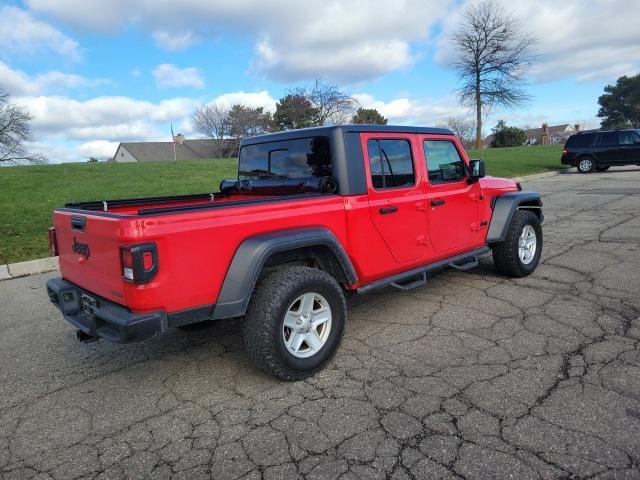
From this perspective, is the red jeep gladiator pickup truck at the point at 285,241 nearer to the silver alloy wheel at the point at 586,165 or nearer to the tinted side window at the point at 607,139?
the silver alloy wheel at the point at 586,165

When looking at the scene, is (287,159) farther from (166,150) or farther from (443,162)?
(166,150)

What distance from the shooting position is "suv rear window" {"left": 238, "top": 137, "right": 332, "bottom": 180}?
383 cm

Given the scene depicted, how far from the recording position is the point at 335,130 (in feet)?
12.1

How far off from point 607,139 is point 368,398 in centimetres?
2038

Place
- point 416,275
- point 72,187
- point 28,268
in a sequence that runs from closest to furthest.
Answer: point 416,275 → point 28,268 → point 72,187

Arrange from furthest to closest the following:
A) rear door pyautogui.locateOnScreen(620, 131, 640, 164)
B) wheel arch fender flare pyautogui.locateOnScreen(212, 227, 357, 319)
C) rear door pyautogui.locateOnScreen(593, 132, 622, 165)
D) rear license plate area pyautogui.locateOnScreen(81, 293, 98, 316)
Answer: rear door pyautogui.locateOnScreen(593, 132, 622, 165)
rear door pyautogui.locateOnScreen(620, 131, 640, 164)
rear license plate area pyautogui.locateOnScreen(81, 293, 98, 316)
wheel arch fender flare pyautogui.locateOnScreen(212, 227, 357, 319)

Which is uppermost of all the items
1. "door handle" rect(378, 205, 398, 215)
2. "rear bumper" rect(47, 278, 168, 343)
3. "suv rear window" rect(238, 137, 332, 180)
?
"suv rear window" rect(238, 137, 332, 180)

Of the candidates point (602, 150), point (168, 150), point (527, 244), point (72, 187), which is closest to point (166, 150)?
point (168, 150)

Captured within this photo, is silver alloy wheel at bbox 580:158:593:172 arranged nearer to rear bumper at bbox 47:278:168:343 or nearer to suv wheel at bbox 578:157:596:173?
suv wheel at bbox 578:157:596:173

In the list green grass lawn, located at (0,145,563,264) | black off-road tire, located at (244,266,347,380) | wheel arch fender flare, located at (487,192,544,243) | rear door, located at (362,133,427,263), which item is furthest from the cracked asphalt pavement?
green grass lawn, located at (0,145,563,264)

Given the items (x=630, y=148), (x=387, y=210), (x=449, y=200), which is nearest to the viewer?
(x=387, y=210)

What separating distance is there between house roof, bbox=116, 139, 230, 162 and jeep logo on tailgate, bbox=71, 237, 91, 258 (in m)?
67.4

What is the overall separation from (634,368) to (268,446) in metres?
2.49

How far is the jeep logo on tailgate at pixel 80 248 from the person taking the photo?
10.5 ft
